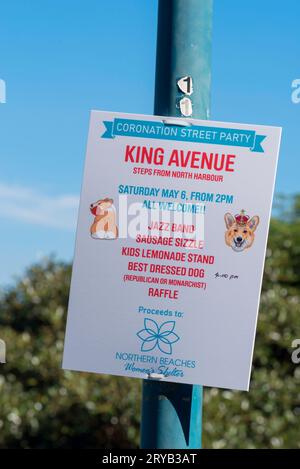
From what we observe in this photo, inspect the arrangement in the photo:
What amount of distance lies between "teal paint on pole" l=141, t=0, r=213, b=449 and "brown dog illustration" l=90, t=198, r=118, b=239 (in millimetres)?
439

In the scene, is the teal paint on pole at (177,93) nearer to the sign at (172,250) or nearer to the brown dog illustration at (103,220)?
the sign at (172,250)

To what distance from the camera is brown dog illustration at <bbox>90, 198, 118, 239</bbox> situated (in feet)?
9.61

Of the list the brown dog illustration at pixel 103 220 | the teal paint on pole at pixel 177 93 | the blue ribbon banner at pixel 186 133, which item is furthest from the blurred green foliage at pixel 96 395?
the blue ribbon banner at pixel 186 133

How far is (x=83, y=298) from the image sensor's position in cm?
295

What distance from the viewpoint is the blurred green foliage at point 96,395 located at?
7148 mm

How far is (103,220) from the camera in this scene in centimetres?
293

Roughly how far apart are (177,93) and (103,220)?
576mm

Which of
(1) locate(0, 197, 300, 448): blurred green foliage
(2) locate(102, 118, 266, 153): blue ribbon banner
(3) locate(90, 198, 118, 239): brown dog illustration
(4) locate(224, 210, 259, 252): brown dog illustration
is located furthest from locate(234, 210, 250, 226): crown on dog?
(1) locate(0, 197, 300, 448): blurred green foliage

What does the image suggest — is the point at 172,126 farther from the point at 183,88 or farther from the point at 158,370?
the point at 158,370

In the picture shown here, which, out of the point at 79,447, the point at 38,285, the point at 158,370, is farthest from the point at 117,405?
the point at 158,370

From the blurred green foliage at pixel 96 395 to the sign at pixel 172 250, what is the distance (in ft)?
13.7

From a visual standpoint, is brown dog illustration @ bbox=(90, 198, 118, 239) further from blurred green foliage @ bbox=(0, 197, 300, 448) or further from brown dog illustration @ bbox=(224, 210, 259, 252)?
blurred green foliage @ bbox=(0, 197, 300, 448)

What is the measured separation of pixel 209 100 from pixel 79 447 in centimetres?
494

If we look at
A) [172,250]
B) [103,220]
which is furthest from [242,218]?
[103,220]
